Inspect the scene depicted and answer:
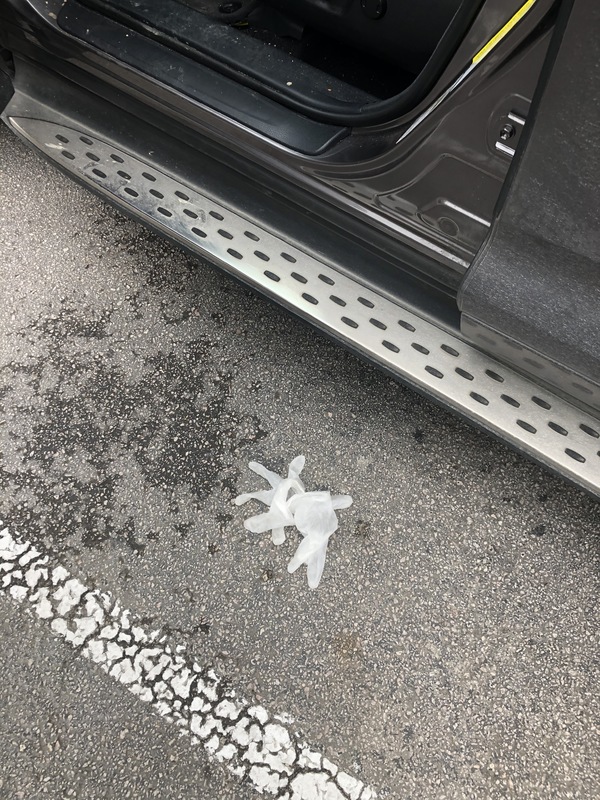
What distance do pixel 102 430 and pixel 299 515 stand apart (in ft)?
1.74

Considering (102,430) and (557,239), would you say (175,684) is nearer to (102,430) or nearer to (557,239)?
(102,430)

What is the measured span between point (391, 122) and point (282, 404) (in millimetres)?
702

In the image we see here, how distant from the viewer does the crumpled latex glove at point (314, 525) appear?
131 centimetres

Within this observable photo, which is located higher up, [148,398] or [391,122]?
[391,122]

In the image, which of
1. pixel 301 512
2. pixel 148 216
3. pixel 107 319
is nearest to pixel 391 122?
pixel 148 216

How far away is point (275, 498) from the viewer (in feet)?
4.51

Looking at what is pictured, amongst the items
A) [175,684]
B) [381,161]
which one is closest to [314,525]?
[175,684]

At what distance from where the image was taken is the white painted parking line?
1.15 metres

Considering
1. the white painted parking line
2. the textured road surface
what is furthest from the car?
the white painted parking line

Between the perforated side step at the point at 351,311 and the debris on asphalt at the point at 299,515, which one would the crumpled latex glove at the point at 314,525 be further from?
the perforated side step at the point at 351,311

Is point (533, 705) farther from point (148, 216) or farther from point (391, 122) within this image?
point (148, 216)

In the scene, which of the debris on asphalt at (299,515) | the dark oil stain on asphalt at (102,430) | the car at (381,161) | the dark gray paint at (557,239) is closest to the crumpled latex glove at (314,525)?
the debris on asphalt at (299,515)

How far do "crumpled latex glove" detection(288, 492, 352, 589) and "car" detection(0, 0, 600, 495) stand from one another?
1.13ft

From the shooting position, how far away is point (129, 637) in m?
1.26
